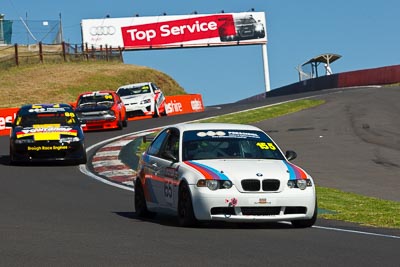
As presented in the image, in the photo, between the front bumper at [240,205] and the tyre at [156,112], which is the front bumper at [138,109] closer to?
the tyre at [156,112]

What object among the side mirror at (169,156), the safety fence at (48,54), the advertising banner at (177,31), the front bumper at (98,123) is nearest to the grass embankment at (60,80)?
the safety fence at (48,54)

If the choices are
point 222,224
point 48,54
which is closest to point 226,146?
point 222,224

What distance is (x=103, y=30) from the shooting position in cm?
10219

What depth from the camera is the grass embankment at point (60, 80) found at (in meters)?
63.5

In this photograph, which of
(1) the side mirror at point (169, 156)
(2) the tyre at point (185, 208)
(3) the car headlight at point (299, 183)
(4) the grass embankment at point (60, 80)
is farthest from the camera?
(4) the grass embankment at point (60, 80)

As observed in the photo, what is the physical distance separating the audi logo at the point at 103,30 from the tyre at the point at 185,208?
90021 millimetres

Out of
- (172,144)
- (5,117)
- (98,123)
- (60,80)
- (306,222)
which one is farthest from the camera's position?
(60,80)

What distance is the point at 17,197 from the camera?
17.7m

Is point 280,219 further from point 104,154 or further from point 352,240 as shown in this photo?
point 104,154

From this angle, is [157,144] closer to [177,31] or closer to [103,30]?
[103,30]

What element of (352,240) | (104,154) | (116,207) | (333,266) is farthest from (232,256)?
(104,154)

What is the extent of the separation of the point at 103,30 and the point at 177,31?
6.78m

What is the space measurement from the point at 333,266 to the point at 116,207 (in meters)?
7.31

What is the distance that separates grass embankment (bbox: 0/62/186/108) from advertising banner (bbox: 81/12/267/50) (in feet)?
66.6
